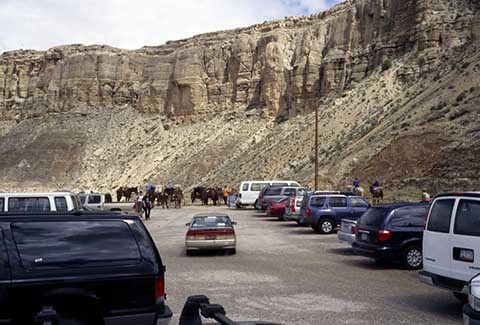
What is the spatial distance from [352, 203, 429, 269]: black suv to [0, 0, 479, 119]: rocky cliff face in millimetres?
42053

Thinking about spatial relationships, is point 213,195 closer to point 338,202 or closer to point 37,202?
point 338,202

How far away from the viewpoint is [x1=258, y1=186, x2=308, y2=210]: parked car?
34.3m

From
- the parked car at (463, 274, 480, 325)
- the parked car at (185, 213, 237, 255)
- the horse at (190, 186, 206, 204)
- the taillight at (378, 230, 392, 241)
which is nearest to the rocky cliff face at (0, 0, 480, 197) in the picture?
the horse at (190, 186, 206, 204)

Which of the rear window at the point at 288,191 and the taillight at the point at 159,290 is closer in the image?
the taillight at the point at 159,290

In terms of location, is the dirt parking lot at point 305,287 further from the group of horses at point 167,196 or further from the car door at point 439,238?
the group of horses at point 167,196

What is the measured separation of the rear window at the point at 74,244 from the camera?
655 cm

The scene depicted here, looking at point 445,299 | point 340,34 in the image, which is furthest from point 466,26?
point 445,299

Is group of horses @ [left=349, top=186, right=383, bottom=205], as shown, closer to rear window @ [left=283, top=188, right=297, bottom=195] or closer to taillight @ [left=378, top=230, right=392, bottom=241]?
rear window @ [left=283, top=188, right=297, bottom=195]

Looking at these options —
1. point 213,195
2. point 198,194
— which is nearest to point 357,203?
point 213,195

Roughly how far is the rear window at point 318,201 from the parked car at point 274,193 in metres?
9.78

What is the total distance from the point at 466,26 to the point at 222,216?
4372 cm

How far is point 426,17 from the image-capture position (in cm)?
5709

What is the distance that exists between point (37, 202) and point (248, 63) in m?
69.3

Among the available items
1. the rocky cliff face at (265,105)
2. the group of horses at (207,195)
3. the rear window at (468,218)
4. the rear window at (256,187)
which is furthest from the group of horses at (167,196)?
the rear window at (468,218)
